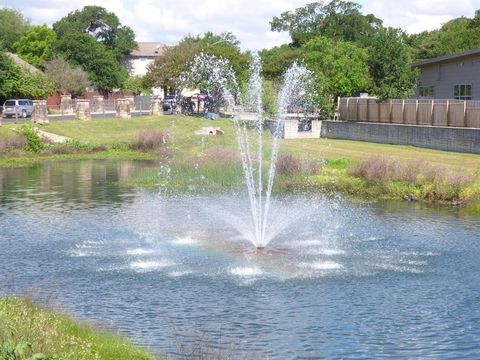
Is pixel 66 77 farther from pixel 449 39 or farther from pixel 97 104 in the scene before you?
pixel 449 39

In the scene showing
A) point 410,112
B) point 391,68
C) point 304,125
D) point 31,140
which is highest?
point 391,68

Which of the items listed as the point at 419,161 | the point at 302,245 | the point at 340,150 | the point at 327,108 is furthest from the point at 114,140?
the point at 302,245

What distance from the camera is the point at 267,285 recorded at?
72.6 feet

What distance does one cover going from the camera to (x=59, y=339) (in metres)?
15.0

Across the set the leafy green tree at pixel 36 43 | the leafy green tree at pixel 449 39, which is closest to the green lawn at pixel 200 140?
the leafy green tree at pixel 449 39

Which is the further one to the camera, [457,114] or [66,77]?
[66,77]

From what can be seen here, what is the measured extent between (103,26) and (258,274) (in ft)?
483

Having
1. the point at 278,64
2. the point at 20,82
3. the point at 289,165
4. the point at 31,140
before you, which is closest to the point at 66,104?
the point at 20,82

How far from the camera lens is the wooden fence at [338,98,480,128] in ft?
175

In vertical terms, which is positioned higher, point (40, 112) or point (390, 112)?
point (390, 112)

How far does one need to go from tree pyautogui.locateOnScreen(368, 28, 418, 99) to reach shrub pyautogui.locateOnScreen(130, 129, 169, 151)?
1787 cm

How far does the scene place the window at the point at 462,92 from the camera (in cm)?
6041

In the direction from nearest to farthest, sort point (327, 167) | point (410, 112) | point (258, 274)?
point (258, 274) → point (327, 167) → point (410, 112)

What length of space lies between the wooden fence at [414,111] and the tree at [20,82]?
41.0 metres
